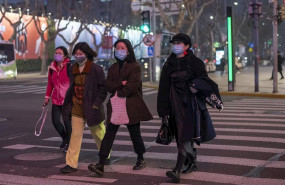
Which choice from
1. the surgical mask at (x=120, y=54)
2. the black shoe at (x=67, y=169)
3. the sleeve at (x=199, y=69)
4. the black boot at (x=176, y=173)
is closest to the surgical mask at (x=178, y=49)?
the sleeve at (x=199, y=69)

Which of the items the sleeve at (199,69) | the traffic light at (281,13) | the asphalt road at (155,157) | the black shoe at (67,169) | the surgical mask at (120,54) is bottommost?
the asphalt road at (155,157)

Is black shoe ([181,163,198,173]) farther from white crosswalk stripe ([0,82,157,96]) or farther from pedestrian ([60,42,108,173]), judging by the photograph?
white crosswalk stripe ([0,82,157,96])

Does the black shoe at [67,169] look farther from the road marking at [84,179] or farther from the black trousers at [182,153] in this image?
the black trousers at [182,153]

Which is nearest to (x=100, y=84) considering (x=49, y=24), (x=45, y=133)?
(x=45, y=133)

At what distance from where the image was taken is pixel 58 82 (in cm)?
730

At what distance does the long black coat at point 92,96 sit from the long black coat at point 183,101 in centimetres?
92

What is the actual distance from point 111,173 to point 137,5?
24.7 metres

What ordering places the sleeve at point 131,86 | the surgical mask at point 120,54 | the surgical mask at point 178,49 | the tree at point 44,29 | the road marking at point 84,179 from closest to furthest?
the surgical mask at point 178,49, the road marking at point 84,179, the sleeve at point 131,86, the surgical mask at point 120,54, the tree at point 44,29

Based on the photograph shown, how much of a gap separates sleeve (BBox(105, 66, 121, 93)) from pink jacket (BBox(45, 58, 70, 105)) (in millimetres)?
1376

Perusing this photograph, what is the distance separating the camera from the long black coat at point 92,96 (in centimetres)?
602

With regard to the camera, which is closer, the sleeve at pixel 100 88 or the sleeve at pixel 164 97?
the sleeve at pixel 164 97

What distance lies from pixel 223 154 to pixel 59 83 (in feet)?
9.42

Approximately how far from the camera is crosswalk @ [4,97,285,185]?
18.7 feet

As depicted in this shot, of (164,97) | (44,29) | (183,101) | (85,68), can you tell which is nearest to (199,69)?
(183,101)
